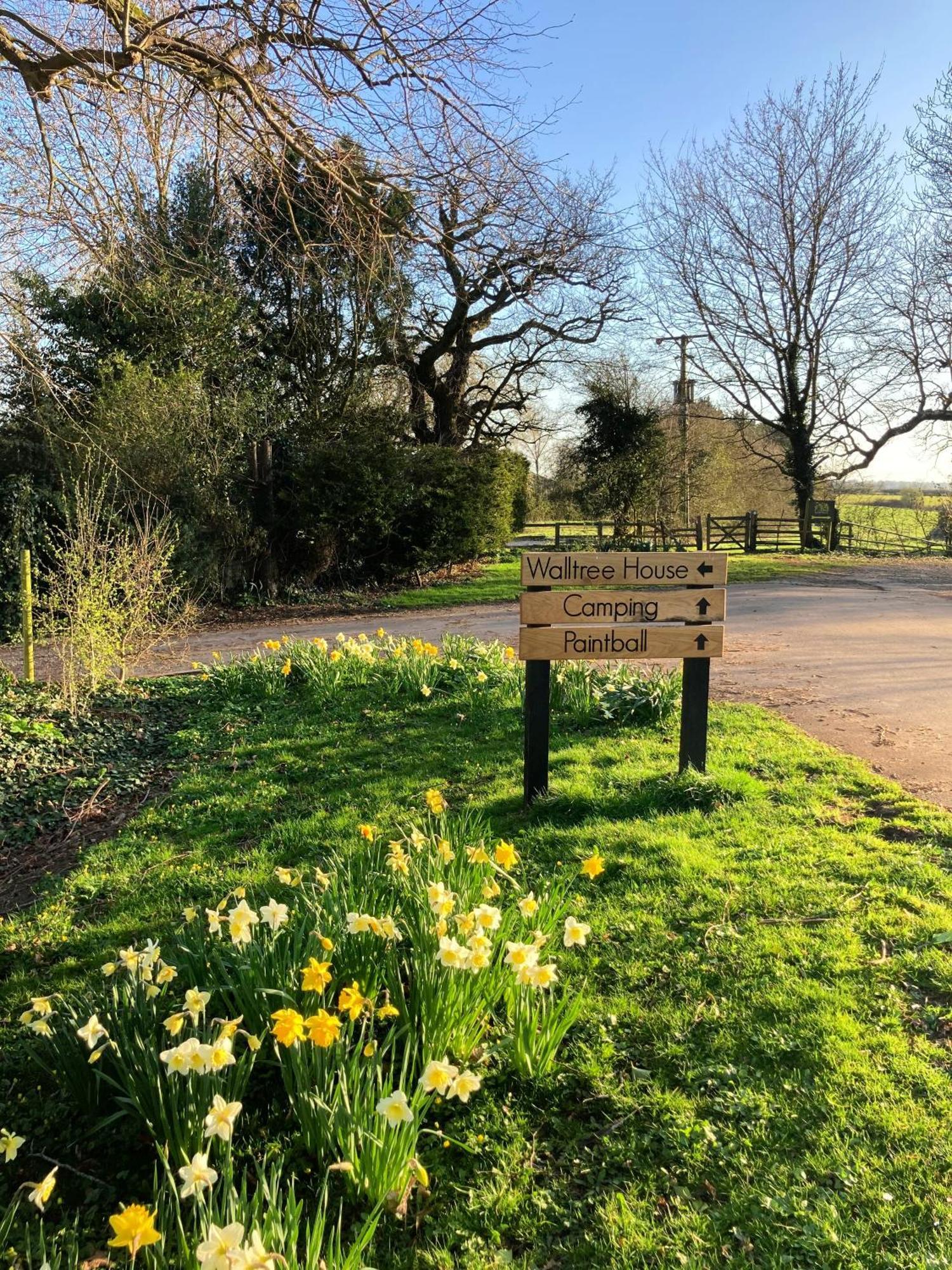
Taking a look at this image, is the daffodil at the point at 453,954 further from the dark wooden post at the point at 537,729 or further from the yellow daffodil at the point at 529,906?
the dark wooden post at the point at 537,729

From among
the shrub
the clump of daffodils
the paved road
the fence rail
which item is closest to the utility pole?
the fence rail

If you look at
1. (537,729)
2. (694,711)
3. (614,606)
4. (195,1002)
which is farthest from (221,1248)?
(694,711)

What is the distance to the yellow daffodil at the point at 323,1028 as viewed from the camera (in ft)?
5.69

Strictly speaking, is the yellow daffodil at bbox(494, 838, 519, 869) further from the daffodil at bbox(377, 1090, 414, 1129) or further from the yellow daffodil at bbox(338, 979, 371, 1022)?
the daffodil at bbox(377, 1090, 414, 1129)

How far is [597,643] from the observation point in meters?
4.22

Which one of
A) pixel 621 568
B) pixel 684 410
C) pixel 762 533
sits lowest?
pixel 621 568

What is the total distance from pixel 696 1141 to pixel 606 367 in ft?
73.8

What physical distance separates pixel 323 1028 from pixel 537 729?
2.60 meters

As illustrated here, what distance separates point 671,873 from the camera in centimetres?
340

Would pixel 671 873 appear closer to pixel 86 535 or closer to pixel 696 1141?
pixel 696 1141

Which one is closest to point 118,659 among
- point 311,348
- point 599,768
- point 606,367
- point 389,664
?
point 389,664

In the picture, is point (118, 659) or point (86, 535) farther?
point (86, 535)

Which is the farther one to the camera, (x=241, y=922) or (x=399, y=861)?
(x=399, y=861)

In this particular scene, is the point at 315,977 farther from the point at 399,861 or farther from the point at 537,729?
the point at 537,729
